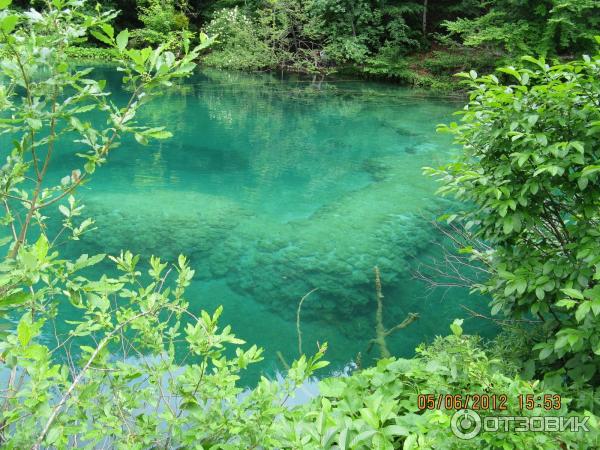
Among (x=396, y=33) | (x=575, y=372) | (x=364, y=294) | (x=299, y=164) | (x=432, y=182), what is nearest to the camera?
(x=575, y=372)

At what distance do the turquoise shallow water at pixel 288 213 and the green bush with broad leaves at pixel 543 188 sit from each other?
1665 millimetres

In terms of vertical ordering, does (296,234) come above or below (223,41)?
below

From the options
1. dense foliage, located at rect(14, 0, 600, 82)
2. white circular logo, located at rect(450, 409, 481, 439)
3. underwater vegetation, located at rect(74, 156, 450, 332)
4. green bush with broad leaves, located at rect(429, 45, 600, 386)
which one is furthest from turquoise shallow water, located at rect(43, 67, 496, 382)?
dense foliage, located at rect(14, 0, 600, 82)

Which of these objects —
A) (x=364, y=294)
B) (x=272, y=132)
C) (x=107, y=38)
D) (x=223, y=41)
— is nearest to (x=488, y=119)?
(x=107, y=38)

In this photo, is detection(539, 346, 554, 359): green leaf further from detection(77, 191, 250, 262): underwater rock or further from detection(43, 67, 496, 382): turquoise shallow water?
detection(77, 191, 250, 262): underwater rock

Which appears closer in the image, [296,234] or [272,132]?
[296,234]

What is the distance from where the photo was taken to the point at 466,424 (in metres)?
1.58

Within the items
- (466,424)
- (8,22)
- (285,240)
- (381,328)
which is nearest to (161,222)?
(285,240)

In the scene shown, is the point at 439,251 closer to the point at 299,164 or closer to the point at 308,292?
the point at 308,292

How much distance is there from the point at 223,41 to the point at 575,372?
845 inches

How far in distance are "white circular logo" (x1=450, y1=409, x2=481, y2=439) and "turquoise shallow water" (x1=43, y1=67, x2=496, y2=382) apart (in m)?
2.20

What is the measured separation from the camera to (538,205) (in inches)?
97.7

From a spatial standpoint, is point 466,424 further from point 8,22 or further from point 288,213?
point 288,213

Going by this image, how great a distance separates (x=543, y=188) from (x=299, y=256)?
10.5ft
